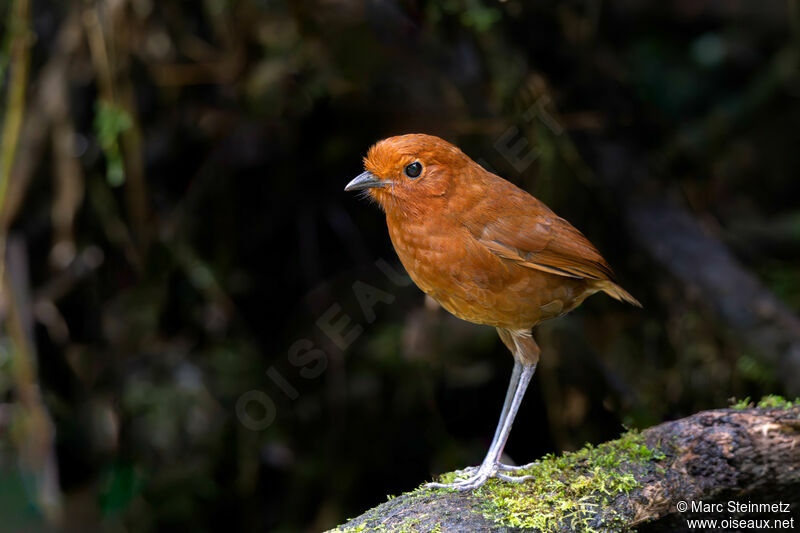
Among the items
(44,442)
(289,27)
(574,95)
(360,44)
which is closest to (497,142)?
(574,95)

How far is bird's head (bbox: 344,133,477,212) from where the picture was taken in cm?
252

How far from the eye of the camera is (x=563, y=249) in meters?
2.62

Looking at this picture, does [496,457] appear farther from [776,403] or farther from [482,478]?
[776,403]

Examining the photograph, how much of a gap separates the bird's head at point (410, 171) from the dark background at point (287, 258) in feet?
5.13

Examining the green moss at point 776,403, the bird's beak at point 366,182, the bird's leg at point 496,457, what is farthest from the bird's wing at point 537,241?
the green moss at point 776,403

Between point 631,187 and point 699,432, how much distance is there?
→ 180 centimetres

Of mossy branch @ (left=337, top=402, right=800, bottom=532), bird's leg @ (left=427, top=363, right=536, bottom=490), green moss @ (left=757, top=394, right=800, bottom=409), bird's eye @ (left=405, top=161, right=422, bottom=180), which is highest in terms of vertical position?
bird's eye @ (left=405, top=161, right=422, bottom=180)

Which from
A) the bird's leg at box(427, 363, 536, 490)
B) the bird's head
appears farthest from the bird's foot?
the bird's head

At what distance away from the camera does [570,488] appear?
2.44m

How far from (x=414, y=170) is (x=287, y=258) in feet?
7.76

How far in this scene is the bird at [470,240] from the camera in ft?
8.17

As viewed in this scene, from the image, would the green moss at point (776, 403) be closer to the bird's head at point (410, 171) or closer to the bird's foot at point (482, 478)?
the bird's foot at point (482, 478)

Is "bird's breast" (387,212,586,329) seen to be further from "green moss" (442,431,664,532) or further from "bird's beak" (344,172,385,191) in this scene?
Answer: "green moss" (442,431,664,532)

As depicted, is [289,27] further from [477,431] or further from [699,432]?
[699,432]
